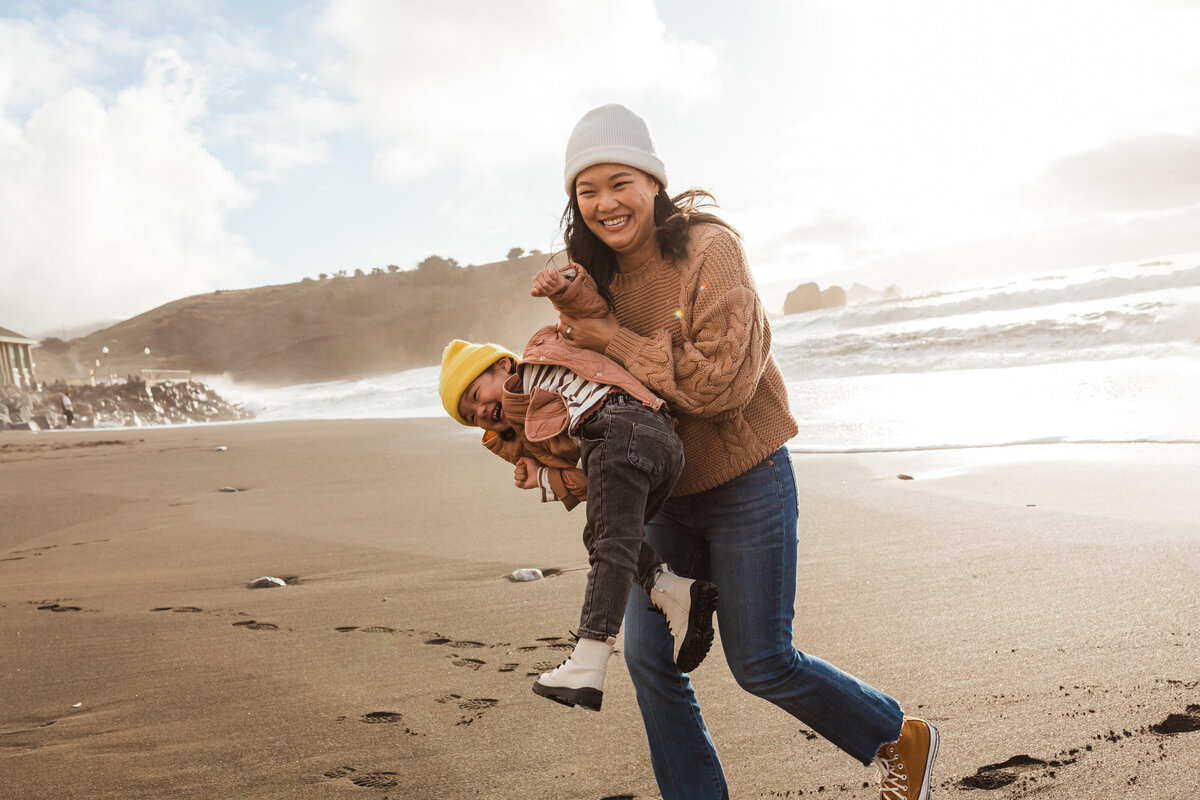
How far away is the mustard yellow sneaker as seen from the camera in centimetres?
210

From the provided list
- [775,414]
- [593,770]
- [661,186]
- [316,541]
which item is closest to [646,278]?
[661,186]

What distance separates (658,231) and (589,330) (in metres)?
0.31

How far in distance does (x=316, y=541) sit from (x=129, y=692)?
8.68ft

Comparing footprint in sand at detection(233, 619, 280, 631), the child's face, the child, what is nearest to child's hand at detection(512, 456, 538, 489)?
the child

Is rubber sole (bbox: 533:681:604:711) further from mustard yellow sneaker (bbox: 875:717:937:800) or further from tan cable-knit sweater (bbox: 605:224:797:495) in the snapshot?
mustard yellow sneaker (bbox: 875:717:937:800)

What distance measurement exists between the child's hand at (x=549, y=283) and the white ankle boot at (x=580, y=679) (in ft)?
2.68

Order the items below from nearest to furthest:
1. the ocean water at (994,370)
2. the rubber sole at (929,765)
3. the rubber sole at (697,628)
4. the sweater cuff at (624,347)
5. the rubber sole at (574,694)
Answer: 1. the rubber sole at (574,694)
2. the rubber sole at (697,628)
3. the sweater cuff at (624,347)
4. the rubber sole at (929,765)
5. the ocean water at (994,370)

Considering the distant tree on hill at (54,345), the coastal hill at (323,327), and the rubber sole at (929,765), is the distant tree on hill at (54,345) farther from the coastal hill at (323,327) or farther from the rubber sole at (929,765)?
the rubber sole at (929,765)

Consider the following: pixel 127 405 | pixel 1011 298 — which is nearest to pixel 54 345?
pixel 127 405

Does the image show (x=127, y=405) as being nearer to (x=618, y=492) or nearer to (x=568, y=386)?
(x=568, y=386)

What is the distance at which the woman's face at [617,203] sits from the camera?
6.61 ft

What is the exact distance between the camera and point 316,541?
19.6 feet

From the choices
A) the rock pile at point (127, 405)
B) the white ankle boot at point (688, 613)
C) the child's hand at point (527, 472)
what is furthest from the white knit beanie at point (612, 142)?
the rock pile at point (127, 405)

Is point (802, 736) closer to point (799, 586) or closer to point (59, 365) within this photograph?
point (799, 586)
